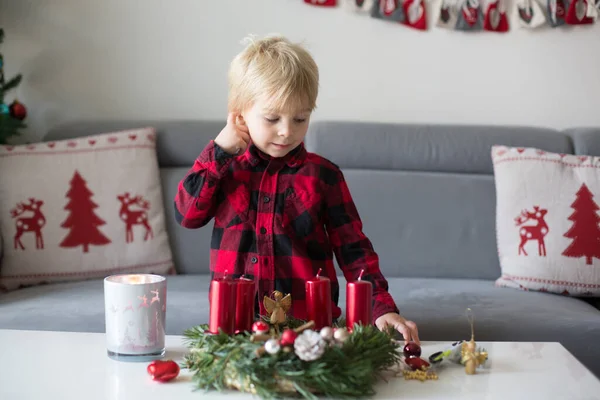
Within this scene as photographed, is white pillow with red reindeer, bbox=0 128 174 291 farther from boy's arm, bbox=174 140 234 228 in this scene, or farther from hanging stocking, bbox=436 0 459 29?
hanging stocking, bbox=436 0 459 29

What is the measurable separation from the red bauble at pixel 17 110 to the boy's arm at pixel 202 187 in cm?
127

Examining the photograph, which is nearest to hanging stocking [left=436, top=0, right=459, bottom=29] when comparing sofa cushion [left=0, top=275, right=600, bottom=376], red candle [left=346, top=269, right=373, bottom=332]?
sofa cushion [left=0, top=275, right=600, bottom=376]

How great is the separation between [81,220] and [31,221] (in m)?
0.14

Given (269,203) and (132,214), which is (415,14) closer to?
(132,214)

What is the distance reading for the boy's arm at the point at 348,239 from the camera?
1479 millimetres

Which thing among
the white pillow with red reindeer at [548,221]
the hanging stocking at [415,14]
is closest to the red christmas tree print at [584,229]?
the white pillow with red reindeer at [548,221]

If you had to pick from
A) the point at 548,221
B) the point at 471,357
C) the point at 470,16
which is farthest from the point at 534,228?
the point at 471,357

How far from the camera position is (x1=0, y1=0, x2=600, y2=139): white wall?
2.71 metres

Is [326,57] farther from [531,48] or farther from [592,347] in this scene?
[592,347]

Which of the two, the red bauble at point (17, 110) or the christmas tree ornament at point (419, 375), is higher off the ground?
the red bauble at point (17, 110)

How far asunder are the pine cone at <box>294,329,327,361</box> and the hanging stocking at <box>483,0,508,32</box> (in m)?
2.03

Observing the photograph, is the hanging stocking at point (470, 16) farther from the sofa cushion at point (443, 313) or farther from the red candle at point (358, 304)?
the red candle at point (358, 304)

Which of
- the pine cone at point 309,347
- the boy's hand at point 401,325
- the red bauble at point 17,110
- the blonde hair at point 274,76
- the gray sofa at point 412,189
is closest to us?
the pine cone at point 309,347

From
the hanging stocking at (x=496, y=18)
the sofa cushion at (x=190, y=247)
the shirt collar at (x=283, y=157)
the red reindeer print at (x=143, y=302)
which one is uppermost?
the hanging stocking at (x=496, y=18)
